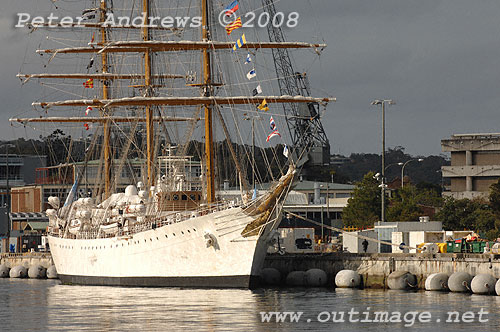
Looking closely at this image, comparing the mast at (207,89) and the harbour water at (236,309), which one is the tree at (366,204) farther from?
the harbour water at (236,309)

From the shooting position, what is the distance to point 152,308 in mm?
56625

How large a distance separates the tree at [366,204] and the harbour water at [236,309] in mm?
35975

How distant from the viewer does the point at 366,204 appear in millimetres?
103750

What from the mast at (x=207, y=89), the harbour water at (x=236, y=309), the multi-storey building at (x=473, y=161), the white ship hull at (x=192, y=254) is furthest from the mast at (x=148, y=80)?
the multi-storey building at (x=473, y=161)

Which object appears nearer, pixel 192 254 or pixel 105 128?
pixel 192 254

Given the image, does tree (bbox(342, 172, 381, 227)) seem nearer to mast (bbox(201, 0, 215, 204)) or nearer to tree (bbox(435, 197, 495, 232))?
tree (bbox(435, 197, 495, 232))

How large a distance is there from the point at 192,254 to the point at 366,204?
37.9 m

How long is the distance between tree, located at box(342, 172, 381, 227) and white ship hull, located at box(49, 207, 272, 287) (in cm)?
3257

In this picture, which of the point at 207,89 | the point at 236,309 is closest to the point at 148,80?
the point at 207,89

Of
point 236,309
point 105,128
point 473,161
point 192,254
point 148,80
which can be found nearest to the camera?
point 236,309

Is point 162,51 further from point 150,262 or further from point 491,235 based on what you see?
point 491,235

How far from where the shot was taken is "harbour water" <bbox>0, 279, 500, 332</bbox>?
47.9 meters

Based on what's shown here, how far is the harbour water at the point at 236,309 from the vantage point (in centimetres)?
4788

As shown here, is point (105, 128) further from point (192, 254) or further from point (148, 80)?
point (192, 254)
